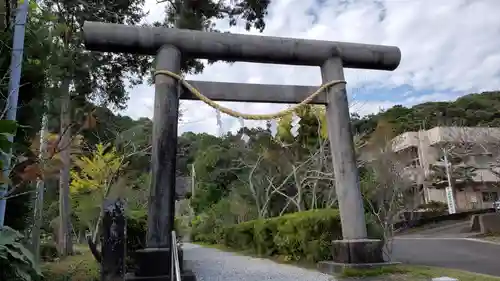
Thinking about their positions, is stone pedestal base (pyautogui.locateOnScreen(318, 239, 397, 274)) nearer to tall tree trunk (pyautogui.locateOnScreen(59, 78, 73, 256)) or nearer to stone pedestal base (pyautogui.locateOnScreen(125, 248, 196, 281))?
stone pedestal base (pyautogui.locateOnScreen(125, 248, 196, 281))

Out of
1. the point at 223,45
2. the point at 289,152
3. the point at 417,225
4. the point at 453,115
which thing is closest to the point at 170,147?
the point at 223,45

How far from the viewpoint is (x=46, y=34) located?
627 centimetres

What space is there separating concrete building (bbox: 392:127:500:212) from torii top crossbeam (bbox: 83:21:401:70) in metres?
20.2

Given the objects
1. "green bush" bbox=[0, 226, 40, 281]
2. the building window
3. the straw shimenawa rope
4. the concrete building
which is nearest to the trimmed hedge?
the straw shimenawa rope

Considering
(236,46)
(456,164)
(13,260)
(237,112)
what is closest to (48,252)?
(237,112)

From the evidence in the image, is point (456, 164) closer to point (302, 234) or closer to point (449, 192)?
Result: point (449, 192)

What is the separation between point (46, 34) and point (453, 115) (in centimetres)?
3846

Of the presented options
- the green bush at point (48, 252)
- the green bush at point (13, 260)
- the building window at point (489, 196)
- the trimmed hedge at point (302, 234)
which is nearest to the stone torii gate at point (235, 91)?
the trimmed hedge at point (302, 234)

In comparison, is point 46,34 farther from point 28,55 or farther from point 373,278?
point 373,278

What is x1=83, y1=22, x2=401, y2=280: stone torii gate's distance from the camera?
5.72m

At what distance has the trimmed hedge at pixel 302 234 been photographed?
8406 millimetres

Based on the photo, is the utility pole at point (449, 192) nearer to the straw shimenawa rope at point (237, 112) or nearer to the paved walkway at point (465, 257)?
the paved walkway at point (465, 257)

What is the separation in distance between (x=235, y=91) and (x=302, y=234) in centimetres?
402

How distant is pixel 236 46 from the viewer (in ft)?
22.8
